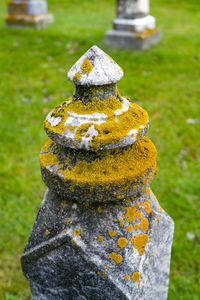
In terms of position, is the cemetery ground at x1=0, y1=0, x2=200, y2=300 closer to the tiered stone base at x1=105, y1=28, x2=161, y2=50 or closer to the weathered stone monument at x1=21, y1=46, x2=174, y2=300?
the tiered stone base at x1=105, y1=28, x2=161, y2=50

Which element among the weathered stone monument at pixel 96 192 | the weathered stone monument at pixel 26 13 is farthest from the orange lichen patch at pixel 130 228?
the weathered stone monument at pixel 26 13

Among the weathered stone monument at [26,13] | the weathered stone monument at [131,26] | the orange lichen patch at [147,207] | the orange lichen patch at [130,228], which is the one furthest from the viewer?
the weathered stone monument at [26,13]

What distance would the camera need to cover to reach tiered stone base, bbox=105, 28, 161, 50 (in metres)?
6.77

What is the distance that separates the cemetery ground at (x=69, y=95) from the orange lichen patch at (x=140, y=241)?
1422 mm

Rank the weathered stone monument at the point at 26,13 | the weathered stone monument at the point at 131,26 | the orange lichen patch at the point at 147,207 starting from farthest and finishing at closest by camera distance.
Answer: the weathered stone monument at the point at 26,13
the weathered stone monument at the point at 131,26
the orange lichen patch at the point at 147,207

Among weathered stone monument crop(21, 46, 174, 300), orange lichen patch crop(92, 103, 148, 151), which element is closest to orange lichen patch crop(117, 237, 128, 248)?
weathered stone monument crop(21, 46, 174, 300)

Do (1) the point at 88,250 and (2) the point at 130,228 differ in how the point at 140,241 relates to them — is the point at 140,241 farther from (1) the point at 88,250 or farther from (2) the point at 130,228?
(1) the point at 88,250

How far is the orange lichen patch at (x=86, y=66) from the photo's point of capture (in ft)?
4.01

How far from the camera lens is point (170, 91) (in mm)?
5332

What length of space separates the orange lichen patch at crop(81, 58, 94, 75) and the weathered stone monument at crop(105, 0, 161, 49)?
592cm

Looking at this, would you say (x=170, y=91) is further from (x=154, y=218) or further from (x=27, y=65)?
(x=154, y=218)

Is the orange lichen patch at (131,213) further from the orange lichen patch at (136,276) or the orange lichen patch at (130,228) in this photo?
the orange lichen patch at (136,276)

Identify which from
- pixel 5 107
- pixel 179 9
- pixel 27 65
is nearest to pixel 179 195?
pixel 5 107

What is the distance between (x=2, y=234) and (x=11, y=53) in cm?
497
